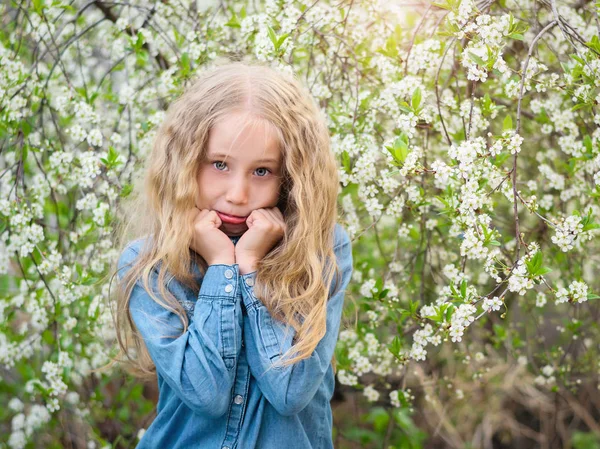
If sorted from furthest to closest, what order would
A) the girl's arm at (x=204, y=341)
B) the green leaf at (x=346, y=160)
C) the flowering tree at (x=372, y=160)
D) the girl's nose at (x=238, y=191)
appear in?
the green leaf at (x=346, y=160) → the flowering tree at (x=372, y=160) → the girl's nose at (x=238, y=191) → the girl's arm at (x=204, y=341)

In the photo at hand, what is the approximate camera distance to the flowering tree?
61.4 inches

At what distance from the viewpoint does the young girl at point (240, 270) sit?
1.37m

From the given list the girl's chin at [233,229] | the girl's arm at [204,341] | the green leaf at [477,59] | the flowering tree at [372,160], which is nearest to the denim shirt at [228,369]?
the girl's arm at [204,341]

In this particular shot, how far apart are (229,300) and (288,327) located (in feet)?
0.46

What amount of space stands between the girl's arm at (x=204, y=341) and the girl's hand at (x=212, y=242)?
3cm

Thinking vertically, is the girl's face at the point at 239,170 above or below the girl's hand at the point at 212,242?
above

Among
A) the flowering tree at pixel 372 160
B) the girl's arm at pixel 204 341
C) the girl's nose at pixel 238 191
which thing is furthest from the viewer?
the flowering tree at pixel 372 160

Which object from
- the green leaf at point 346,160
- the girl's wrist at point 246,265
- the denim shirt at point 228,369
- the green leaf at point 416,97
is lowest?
the denim shirt at point 228,369

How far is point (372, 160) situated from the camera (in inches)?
71.9

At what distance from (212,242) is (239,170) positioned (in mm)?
176

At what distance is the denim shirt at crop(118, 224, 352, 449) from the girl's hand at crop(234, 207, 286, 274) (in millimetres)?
36

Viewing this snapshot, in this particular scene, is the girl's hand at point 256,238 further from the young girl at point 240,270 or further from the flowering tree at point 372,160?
the flowering tree at point 372,160

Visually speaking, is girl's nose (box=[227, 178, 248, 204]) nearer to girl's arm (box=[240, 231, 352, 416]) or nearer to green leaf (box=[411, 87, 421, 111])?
girl's arm (box=[240, 231, 352, 416])

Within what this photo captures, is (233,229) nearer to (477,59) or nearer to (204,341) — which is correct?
(204,341)
